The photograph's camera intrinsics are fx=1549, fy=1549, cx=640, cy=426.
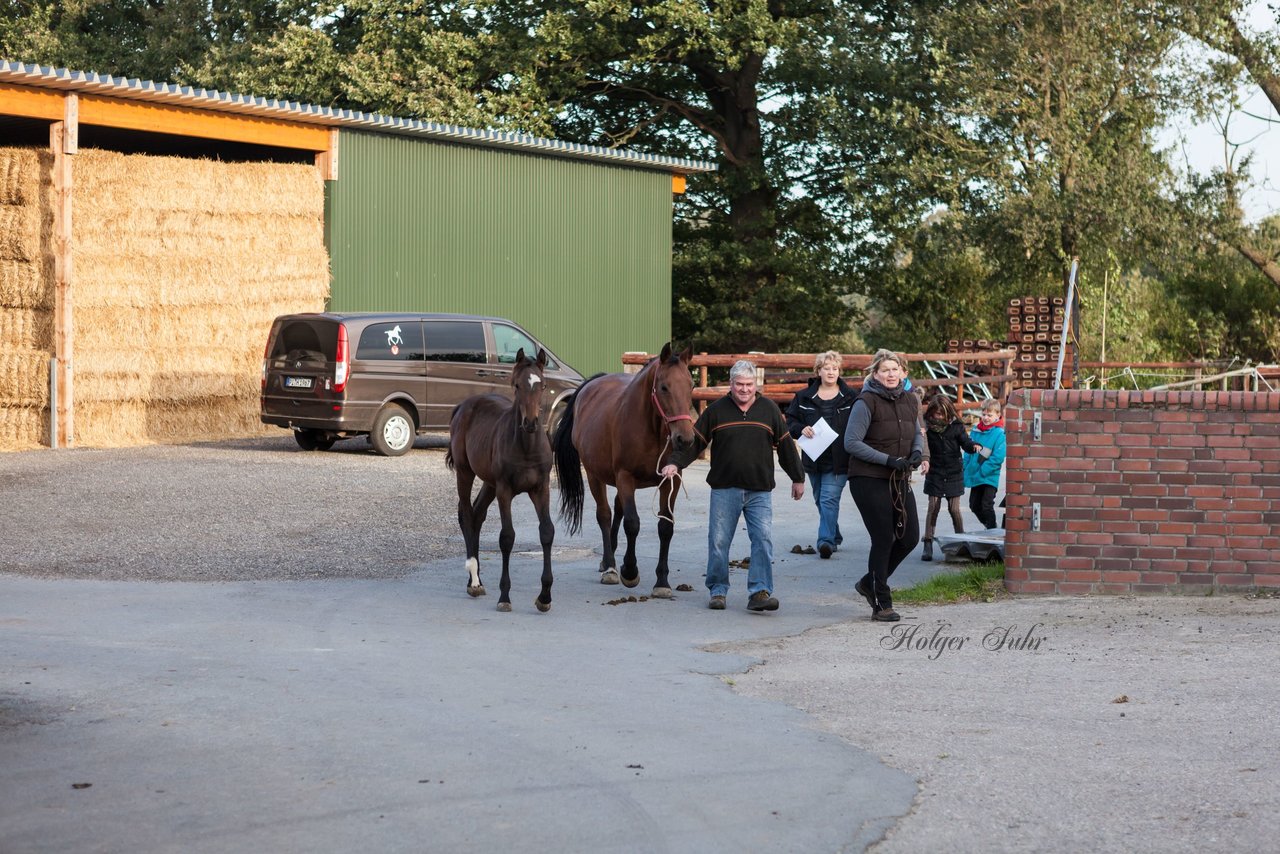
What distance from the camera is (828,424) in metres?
12.0

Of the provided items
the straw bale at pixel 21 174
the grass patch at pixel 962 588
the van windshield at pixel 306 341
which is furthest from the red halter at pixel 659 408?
the straw bale at pixel 21 174

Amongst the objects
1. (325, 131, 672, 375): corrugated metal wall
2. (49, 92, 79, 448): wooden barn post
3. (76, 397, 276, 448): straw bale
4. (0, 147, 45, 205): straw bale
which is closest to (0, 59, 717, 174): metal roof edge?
(325, 131, 672, 375): corrugated metal wall

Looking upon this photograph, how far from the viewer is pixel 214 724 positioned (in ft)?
20.9

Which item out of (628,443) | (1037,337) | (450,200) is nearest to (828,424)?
(628,443)

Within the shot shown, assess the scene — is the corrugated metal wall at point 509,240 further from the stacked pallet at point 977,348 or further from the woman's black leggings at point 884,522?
the woman's black leggings at point 884,522

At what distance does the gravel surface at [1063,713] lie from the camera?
16.7 ft

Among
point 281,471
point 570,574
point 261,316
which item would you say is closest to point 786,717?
point 570,574

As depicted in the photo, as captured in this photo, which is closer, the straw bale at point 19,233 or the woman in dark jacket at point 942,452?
the woman in dark jacket at point 942,452

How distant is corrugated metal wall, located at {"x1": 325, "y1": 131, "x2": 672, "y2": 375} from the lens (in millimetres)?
23734

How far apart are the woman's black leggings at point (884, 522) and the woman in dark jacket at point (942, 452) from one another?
257cm

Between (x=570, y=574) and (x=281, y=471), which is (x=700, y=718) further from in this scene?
(x=281, y=471)

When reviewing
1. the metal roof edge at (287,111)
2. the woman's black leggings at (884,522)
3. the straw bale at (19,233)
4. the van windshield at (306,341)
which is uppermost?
the metal roof edge at (287,111)

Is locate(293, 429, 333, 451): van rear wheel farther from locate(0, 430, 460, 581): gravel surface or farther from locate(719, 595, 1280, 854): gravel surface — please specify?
locate(719, 595, 1280, 854): gravel surface

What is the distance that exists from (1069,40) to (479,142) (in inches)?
451
